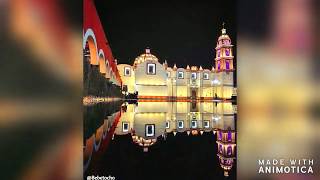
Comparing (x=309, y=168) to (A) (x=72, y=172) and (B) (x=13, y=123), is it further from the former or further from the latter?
(B) (x=13, y=123)

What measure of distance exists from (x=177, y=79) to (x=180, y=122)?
314 mm

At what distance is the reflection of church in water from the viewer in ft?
7.84

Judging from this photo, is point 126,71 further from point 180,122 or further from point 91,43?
point 180,122

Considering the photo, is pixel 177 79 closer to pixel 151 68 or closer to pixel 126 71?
pixel 151 68

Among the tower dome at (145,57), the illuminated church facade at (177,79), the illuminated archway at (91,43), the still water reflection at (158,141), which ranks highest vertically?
the illuminated archway at (91,43)

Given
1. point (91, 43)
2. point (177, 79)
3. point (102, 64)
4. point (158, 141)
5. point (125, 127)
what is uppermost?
point (91, 43)

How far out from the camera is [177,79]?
2.46 metres

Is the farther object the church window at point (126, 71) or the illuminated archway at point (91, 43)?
the church window at point (126, 71)

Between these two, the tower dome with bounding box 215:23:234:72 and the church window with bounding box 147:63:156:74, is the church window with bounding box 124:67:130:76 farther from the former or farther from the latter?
the tower dome with bounding box 215:23:234:72

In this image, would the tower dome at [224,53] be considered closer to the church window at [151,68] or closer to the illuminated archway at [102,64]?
the church window at [151,68]

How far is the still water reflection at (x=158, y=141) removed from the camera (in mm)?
2367

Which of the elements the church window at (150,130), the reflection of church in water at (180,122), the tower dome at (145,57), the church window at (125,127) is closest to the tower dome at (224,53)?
the reflection of church in water at (180,122)

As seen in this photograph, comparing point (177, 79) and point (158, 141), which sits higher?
point (177, 79)

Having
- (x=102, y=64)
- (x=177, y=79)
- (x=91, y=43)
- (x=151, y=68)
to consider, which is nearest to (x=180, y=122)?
(x=177, y=79)
